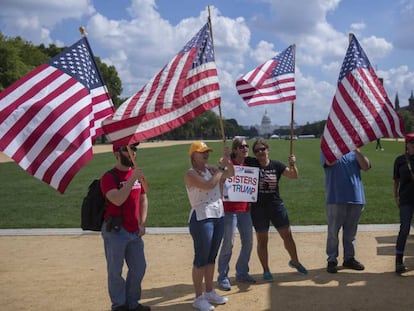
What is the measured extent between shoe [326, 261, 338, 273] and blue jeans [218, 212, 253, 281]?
3.86 feet

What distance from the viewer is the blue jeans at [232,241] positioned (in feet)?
20.1

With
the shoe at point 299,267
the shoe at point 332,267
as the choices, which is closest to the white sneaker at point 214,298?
the shoe at point 299,267

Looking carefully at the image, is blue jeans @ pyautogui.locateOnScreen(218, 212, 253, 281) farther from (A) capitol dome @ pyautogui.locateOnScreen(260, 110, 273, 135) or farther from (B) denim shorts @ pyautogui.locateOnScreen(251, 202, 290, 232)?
(A) capitol dome @ pyautogui.locateOnScreen(260, 110, 273, 135)

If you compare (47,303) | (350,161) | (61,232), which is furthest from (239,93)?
(61,232)

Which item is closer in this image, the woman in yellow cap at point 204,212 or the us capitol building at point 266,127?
the woman in yellow cap at point 204,212

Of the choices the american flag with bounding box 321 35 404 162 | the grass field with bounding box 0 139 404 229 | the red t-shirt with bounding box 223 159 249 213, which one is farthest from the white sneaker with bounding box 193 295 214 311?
the grass field with bounding box 0 139 404 229

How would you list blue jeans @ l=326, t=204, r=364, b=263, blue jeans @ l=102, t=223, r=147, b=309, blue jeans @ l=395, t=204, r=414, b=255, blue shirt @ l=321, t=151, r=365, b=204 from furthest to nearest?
1. blue jeans @ l=326, t=204, r=364, b=263
2. blue shirt @ l=321, t=151, r=365, b=204
3. blue jeans @ l=395, t=204, r=414, b=255
4. blue jeans @ l=102, t=223, r=147, b=309

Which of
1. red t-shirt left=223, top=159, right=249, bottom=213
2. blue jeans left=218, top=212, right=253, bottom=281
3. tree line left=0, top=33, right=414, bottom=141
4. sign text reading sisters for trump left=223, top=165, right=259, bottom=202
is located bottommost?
blue jeans left=218, top=212, right=253, bottom=281

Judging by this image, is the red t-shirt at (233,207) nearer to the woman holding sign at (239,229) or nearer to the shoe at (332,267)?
the woman holding sign at (239,229)

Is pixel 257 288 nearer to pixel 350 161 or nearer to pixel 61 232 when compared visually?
pixel 350 161

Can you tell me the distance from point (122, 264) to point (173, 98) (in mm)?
1808

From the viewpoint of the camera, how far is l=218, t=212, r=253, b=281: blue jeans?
6.12m

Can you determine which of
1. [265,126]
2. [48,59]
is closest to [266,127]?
[265,126]

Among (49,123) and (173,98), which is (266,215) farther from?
(49,123)
